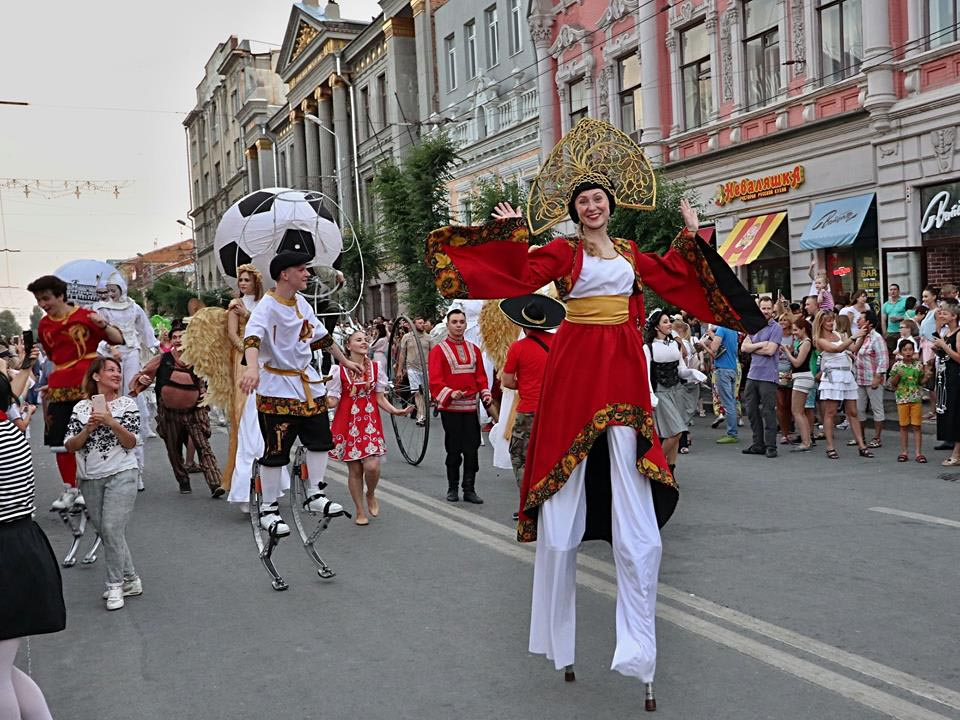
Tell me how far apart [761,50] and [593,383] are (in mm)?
20243

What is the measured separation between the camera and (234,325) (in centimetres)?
941

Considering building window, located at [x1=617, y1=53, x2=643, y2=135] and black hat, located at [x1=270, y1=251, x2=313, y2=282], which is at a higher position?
→ building window, located at [x1=617, y1=53, x2=643, y2=135]

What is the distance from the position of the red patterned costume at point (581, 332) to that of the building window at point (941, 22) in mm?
15613

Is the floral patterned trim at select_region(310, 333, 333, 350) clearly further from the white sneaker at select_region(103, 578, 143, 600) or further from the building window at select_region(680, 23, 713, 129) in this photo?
the building window at select_region(680, 23, 713, 129)

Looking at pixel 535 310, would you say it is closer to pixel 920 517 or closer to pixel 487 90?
pixel 920 517

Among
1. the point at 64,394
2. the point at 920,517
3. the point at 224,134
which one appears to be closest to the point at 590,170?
the point at 920,517

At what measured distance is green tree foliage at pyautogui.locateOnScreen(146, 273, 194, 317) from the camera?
223ft

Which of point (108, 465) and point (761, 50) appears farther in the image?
point (761, 50)

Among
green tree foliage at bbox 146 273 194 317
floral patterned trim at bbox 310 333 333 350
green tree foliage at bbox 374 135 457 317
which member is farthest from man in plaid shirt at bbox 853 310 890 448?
green tree foliage at bbox 146 273 194 317

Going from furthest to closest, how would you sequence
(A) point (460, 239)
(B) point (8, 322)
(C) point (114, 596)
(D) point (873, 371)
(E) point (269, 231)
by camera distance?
(B) point (8, 322)
(D) point (873, 371)
(E) point (269, 231)
(C) point (114, 596)
(A) point (460, 239)

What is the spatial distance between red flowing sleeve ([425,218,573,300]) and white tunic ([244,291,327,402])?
2.17 m

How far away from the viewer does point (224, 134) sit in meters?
78.2

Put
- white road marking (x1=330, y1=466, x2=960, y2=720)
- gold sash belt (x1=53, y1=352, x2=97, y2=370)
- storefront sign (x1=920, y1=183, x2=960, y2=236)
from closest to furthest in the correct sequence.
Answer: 1. white road marking (x1=330, y1=466, x2=960, y2=720)
2. gold sash belt (x1=53, y1=352, x2=97, y2=370)
3. storefront sign (x1=920, y1=183, x2=960, y2=236)

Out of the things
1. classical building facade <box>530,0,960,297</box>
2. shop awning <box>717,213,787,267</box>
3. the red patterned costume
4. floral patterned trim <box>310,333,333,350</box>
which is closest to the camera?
the red patterned costume
